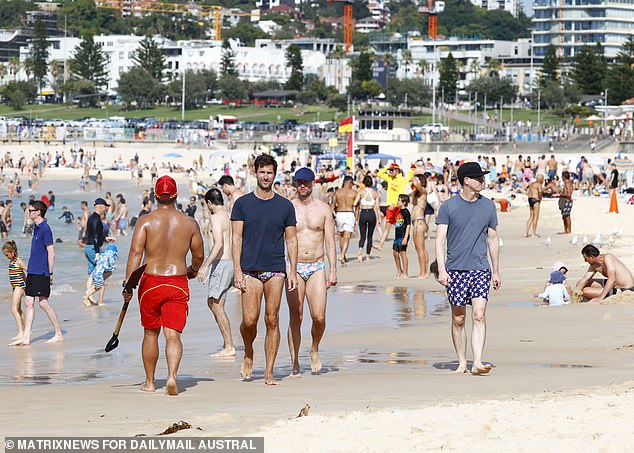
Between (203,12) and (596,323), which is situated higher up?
(203,12)

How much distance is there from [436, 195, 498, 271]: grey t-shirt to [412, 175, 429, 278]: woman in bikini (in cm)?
721

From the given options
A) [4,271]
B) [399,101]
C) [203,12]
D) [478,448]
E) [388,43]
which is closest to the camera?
[478,448]

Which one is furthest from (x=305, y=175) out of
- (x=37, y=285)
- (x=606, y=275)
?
(x=606, y=275)

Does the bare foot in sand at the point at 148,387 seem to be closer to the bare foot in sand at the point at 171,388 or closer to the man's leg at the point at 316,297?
the bare foot in sand at the point at 171,388

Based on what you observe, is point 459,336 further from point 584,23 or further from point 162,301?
point 584,23

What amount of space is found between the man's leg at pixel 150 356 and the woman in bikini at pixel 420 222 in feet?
26.9

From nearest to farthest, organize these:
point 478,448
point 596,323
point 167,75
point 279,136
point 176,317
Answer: point 478,448
point 176,317
point 596,323
point 279,136
point 167,75

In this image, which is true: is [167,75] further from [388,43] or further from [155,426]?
[155,426]

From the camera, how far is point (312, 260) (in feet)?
25.7

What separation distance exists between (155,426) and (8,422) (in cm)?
75

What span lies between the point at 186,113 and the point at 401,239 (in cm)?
9885

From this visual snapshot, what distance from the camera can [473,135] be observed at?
229 ft

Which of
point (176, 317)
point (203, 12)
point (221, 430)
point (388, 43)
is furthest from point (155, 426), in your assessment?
point (203, 12)

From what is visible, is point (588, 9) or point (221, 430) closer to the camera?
point (221, 430)
